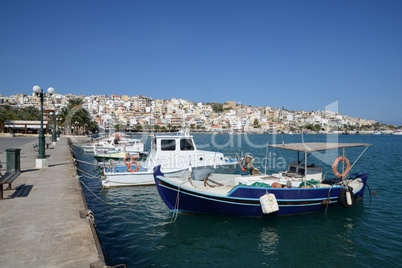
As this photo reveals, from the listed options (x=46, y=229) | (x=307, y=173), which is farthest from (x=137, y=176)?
(x=307, y=173)

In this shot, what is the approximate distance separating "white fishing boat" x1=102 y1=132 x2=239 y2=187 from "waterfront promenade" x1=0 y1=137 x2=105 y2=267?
15.3 feet

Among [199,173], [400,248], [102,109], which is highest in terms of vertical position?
[102,109]

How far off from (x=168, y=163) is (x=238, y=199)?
21.3 feet

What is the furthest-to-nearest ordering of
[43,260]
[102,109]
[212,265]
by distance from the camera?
[102,109], [212,265], [43,260]

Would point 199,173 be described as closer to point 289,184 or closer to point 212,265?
point 289,184

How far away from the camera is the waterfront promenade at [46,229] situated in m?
4.73

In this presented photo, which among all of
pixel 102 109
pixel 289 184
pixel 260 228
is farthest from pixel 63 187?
pixel 102 109

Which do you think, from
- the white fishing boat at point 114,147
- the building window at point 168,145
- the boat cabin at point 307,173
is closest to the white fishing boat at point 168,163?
the building window at point 168,145

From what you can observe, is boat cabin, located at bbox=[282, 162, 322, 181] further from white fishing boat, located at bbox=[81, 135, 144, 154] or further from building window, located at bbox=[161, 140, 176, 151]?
white fishing boat, located at bbox=[81, 135, 144, 154]

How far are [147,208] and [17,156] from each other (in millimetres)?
6682

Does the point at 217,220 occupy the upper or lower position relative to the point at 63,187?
lower


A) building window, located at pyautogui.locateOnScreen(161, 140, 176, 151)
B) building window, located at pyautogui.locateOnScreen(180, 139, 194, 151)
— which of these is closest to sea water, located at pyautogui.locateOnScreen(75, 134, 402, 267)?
building window, located at pyautogui.locateOnScreen(161, 140, 176, 151)

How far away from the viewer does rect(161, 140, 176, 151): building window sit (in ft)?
50.1

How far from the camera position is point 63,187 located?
10.2 m
